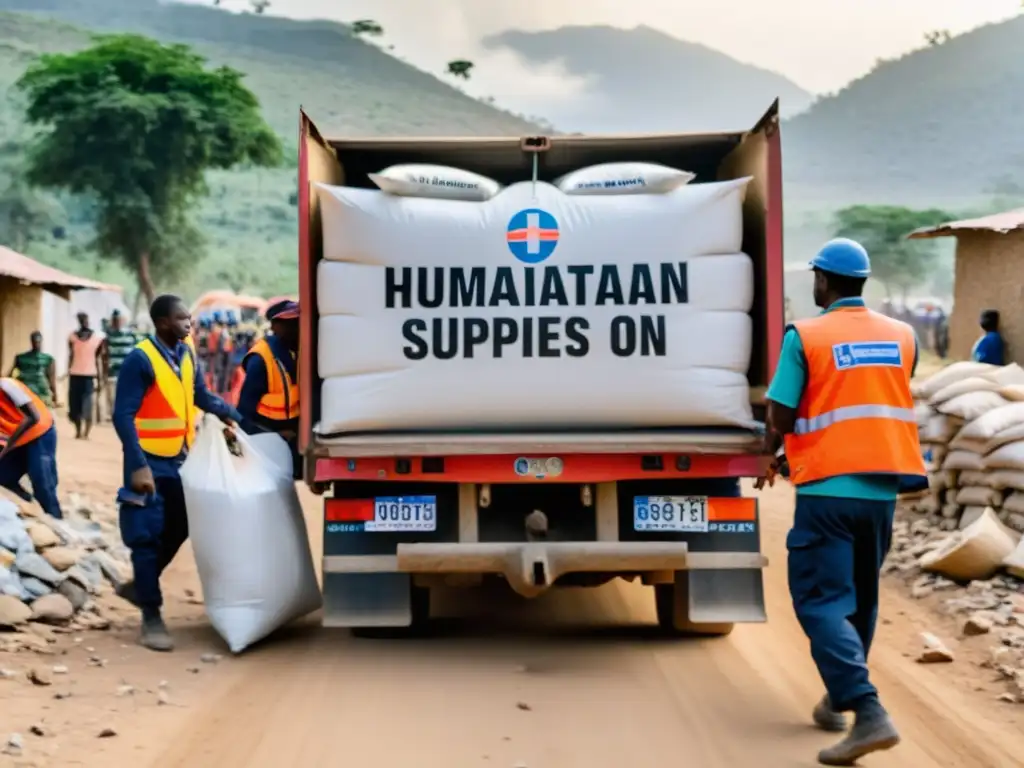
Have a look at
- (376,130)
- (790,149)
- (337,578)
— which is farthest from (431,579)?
(790,149)

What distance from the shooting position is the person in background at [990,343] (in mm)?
11766

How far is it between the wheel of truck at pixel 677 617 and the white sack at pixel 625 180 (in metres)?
1.72

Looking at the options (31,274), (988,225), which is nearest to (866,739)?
(988,225)

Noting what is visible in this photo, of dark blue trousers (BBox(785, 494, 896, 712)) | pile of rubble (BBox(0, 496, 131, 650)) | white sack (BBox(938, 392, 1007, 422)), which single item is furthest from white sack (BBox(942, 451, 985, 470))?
pile of rubble (BBox(0, 496, 131, 650))

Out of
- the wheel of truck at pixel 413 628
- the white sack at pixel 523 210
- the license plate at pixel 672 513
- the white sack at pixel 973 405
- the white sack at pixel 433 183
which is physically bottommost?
the wheel of truck at pixel 413 628

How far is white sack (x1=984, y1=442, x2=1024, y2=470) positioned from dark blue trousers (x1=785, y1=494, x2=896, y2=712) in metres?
3.48

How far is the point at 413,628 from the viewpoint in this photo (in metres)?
6.25

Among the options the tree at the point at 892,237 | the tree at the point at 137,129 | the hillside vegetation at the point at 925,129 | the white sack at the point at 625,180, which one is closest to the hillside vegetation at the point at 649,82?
the hillside vegetation at the point at 925,129

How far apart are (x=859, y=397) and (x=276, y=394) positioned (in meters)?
3.21

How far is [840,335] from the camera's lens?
176 inches

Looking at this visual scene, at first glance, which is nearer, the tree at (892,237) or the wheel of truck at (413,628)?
the wheel of truck at (413,628)

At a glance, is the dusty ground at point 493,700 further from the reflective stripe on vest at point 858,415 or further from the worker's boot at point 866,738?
the reflective stripe on vest at point 858,415

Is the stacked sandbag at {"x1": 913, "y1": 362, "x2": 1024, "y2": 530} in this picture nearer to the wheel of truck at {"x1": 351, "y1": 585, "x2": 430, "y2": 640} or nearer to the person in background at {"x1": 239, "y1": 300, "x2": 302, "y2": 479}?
the wheel of truck at {"x1": 351, "y1": 585, "x2": 430, "y2": 640}

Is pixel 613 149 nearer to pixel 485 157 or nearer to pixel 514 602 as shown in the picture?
pixel 485 157
